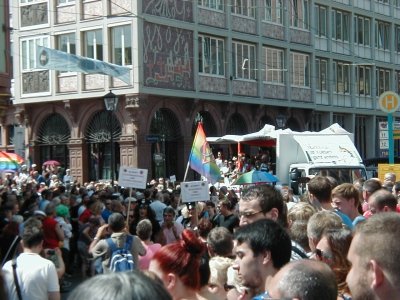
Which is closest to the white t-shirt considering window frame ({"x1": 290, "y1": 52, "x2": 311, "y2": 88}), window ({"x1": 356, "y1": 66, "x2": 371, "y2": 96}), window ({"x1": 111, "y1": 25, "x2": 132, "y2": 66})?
window ({"x1": 111, "y1": 25, "x2": 132, "y2": 66})

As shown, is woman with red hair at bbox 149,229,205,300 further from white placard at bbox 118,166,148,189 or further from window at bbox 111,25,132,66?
window at bbox 111,25,132,66

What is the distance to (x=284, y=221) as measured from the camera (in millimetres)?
6504

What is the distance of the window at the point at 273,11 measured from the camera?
41394 mm

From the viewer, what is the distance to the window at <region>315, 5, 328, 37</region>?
150 feet

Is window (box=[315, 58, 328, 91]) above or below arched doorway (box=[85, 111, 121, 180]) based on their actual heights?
above

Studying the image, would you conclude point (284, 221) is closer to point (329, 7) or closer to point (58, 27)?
point (58, 27)

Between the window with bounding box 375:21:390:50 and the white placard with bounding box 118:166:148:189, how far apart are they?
38.5m

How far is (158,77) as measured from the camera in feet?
114

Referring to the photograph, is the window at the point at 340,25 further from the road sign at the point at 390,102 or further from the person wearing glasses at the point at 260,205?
the person wearing glasses at the point at 260,205

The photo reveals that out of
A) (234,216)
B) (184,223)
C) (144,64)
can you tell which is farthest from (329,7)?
(234,216)

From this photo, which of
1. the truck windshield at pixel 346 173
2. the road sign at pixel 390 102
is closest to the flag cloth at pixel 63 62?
the truck windshield at pixel 346 173

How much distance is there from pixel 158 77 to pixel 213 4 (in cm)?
530

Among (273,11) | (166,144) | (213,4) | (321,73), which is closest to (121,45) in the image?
(166,144)

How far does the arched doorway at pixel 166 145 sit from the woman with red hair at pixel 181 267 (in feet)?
97.6
